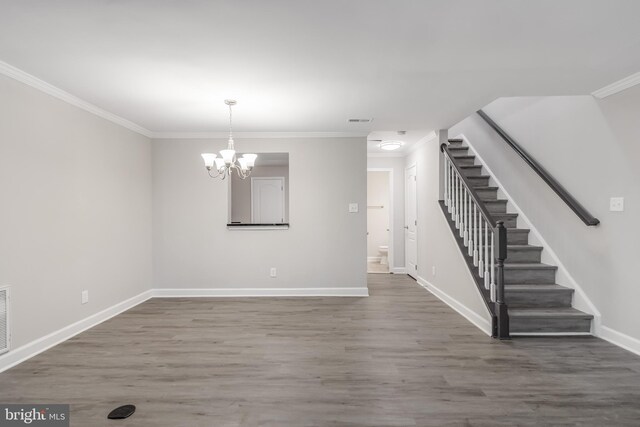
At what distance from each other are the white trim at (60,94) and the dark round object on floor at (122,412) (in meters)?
2.75

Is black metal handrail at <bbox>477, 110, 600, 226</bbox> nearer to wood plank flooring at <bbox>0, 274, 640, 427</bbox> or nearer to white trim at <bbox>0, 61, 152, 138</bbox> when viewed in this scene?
wood plank flooring at <bbox>0, 274, 640, 427</bbox>

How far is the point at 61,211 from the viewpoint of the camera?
3.26m

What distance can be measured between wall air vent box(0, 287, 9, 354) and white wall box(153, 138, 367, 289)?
Answer: 2.28 m

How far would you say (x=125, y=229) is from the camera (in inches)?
170

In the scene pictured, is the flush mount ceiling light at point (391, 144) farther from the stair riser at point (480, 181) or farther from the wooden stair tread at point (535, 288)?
the wooden stair tread at point (535, 288)

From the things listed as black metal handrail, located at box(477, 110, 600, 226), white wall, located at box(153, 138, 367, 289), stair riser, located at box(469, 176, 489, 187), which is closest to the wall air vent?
white wall, located at box(153, 138, 367, 289)

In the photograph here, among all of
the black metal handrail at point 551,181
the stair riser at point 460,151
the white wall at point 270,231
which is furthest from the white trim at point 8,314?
the stair riser at point 460,151

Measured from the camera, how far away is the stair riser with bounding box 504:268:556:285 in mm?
3803

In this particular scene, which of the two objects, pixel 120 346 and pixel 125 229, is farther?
pixel 125 229

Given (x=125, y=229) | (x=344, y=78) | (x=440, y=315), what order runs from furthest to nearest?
(x=125, y=229)
(x=440, y=315)
(x=344, y=78)

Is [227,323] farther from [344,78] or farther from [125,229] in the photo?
[344,78]

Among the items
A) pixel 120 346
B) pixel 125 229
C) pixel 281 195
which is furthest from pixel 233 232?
pixel 281 195

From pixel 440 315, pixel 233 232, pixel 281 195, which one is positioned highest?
pixel 281 195

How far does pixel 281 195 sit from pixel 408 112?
168 inches
